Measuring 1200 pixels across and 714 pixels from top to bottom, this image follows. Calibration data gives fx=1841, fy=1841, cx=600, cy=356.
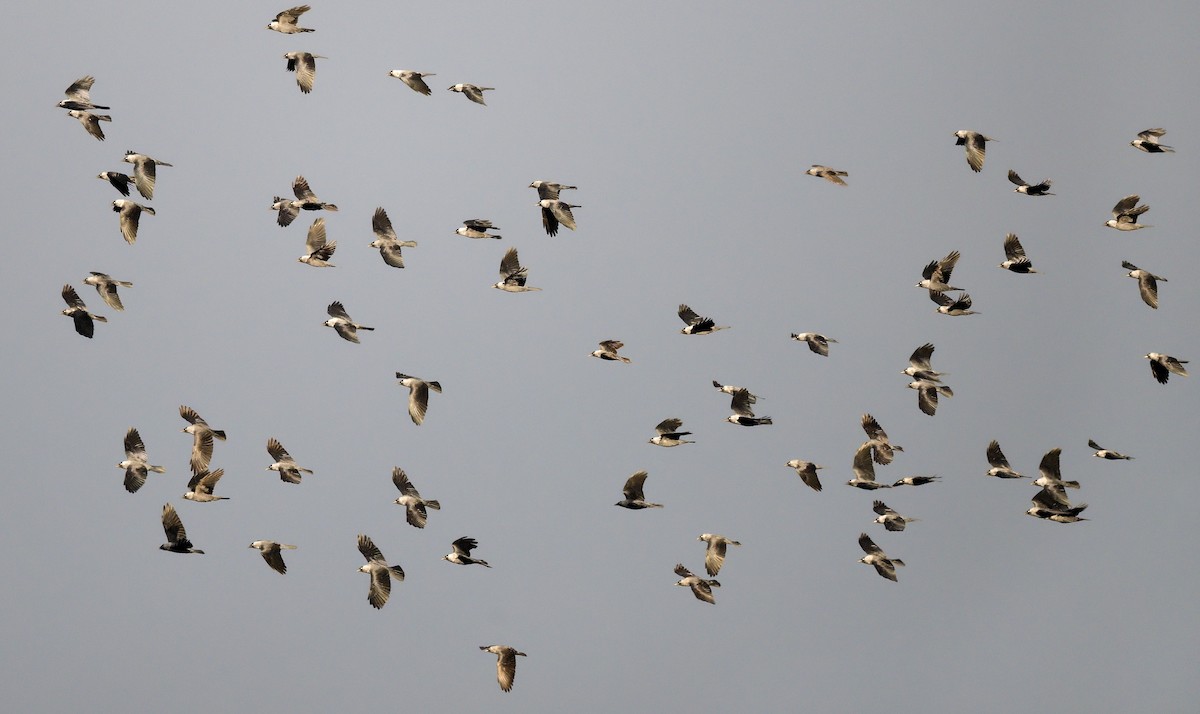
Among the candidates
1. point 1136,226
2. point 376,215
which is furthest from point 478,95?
point 1136,226

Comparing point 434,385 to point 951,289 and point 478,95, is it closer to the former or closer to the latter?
point 478,95

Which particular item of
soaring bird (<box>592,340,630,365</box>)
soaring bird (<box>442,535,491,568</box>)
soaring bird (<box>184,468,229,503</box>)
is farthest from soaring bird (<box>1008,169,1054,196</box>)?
soaring bird (<box>184,468,229,503</box>)

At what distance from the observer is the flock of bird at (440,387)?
62000 millimetres

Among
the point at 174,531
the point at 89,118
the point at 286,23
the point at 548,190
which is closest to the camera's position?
the point at 174,531

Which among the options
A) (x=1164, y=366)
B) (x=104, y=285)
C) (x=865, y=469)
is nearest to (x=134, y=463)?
(x=104, y=285)

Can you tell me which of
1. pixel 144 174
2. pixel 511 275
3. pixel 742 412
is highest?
pixel 144 174

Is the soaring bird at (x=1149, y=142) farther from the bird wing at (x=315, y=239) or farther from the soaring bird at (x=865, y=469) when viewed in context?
the bird wing at (x=315, y=239)

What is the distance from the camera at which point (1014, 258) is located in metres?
62.8

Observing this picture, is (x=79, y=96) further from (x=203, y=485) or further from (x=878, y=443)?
(x=878, y=443)

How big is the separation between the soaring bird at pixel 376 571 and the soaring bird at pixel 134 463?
7619 mm

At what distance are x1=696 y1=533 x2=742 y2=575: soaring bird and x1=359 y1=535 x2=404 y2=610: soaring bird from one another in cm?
1058

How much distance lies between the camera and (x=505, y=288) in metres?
62.9

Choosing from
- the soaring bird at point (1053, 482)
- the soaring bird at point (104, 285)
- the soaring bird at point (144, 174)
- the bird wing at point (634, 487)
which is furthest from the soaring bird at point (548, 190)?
the soaring bird at point (1053, 482)

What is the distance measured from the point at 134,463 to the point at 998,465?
98.4 ft
